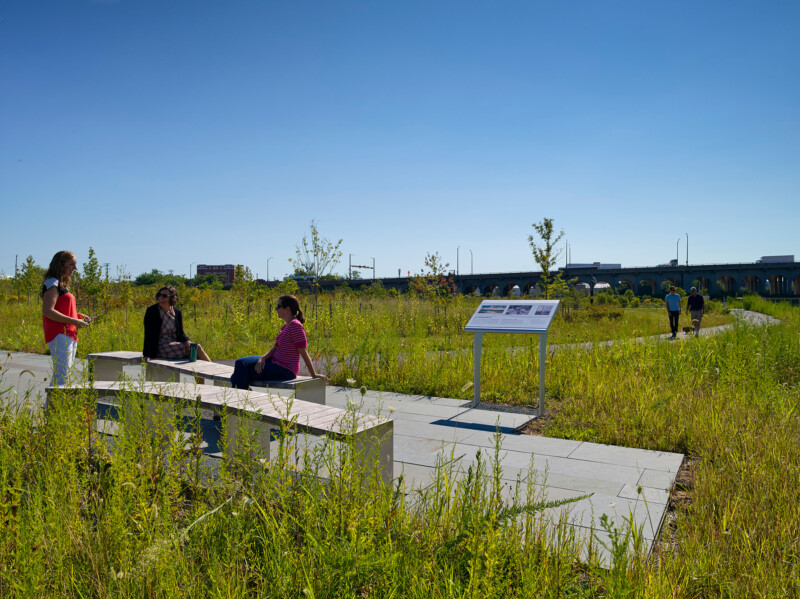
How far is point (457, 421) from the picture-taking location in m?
5.64

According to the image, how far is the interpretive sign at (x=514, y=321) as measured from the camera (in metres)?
6.09

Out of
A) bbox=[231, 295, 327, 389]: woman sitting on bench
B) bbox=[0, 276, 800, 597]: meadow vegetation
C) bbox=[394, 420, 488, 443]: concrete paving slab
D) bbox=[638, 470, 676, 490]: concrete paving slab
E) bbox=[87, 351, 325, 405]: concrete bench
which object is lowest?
bbox=[394, 420, 488, 443]: concrete paving slab

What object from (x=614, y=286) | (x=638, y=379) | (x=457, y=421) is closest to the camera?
(x=457, y=421)

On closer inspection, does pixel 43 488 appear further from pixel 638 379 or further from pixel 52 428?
pixel 638 379

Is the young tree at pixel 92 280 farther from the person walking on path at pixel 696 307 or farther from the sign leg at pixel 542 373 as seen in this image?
the person walking on path at pixel 696 307

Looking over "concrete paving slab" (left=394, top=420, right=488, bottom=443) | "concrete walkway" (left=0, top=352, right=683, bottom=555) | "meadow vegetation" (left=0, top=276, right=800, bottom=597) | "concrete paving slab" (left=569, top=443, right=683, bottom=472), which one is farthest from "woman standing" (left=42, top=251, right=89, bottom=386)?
"concrete paving slab" (left=569, top=443, right=683, bottom=472)

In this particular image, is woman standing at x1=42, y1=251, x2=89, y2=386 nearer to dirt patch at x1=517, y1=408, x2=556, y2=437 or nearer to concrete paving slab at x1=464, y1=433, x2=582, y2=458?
concrete paving slab at x1=464, y1=433, x2=582, y2=458

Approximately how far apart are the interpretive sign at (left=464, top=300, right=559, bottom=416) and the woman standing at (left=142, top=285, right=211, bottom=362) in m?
3.42

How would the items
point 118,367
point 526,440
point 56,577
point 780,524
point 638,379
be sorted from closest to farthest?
point 56,577 < point 780,524 < point 526,440 < point 638,379 < point 118,367

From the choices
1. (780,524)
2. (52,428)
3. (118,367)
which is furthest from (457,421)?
(118,367)

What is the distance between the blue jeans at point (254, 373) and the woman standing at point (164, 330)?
133 cm

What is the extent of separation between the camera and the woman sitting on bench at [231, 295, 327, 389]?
5.62 m

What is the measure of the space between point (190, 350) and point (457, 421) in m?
3.50

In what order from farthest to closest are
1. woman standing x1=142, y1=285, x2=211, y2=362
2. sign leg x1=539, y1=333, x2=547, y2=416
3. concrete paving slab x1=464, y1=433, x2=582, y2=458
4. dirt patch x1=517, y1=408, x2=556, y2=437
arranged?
woman standing x1=142, y1=285, x2=211, y2=362 < sign leg x1=539, y1=333, x2=547, y2=416 < dirt patch x1=517, y1=408, x2=556, y2=437 < concrete paving slab x1=464, y1=433, x2=582, y2=458
